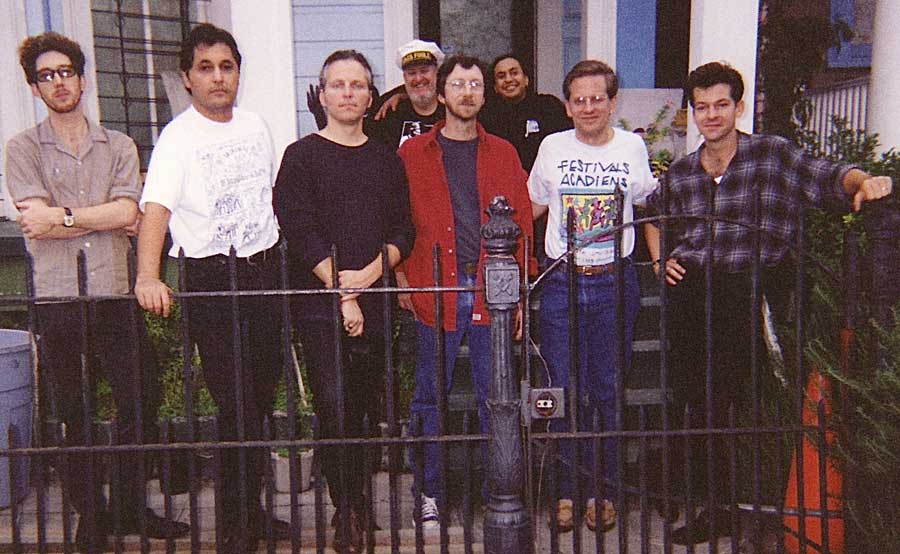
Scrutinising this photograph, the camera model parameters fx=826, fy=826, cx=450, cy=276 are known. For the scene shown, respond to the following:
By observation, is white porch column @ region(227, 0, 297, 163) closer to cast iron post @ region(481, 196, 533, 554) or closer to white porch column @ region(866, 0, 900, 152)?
cast iron post @ region(481, 196, 533, 554)

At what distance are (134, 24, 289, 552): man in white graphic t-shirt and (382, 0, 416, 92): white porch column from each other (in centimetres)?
333

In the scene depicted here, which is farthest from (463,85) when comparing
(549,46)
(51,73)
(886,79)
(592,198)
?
(549,46)

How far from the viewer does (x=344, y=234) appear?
342cm

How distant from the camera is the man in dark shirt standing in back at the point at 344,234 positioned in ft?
11.0

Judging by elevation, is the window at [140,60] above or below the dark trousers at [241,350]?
above

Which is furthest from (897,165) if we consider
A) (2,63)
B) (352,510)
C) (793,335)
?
(2,63)

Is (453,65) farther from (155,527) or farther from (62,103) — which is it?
(155,527)

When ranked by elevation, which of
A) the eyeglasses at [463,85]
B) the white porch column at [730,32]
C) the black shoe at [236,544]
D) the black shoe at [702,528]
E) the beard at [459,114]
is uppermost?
the white porch column at [730,32]

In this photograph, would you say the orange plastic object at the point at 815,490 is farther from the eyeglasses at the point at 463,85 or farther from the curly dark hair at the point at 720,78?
the eyeglasses at the point at 463,85

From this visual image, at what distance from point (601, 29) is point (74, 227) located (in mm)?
4936

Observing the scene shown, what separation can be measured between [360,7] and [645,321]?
3.57 metres

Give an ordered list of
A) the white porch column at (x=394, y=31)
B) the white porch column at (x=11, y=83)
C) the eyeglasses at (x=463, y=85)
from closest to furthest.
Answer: the eyeglasses at (x=463, y=85) < the white porch column at (x=11, y=83) < the white porch column at (x=394, y=31)

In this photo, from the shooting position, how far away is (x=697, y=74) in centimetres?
371

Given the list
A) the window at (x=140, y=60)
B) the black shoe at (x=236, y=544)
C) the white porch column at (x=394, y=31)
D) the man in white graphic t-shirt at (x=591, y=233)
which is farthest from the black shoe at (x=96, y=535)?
the white porch column at (x=394, y=31)
